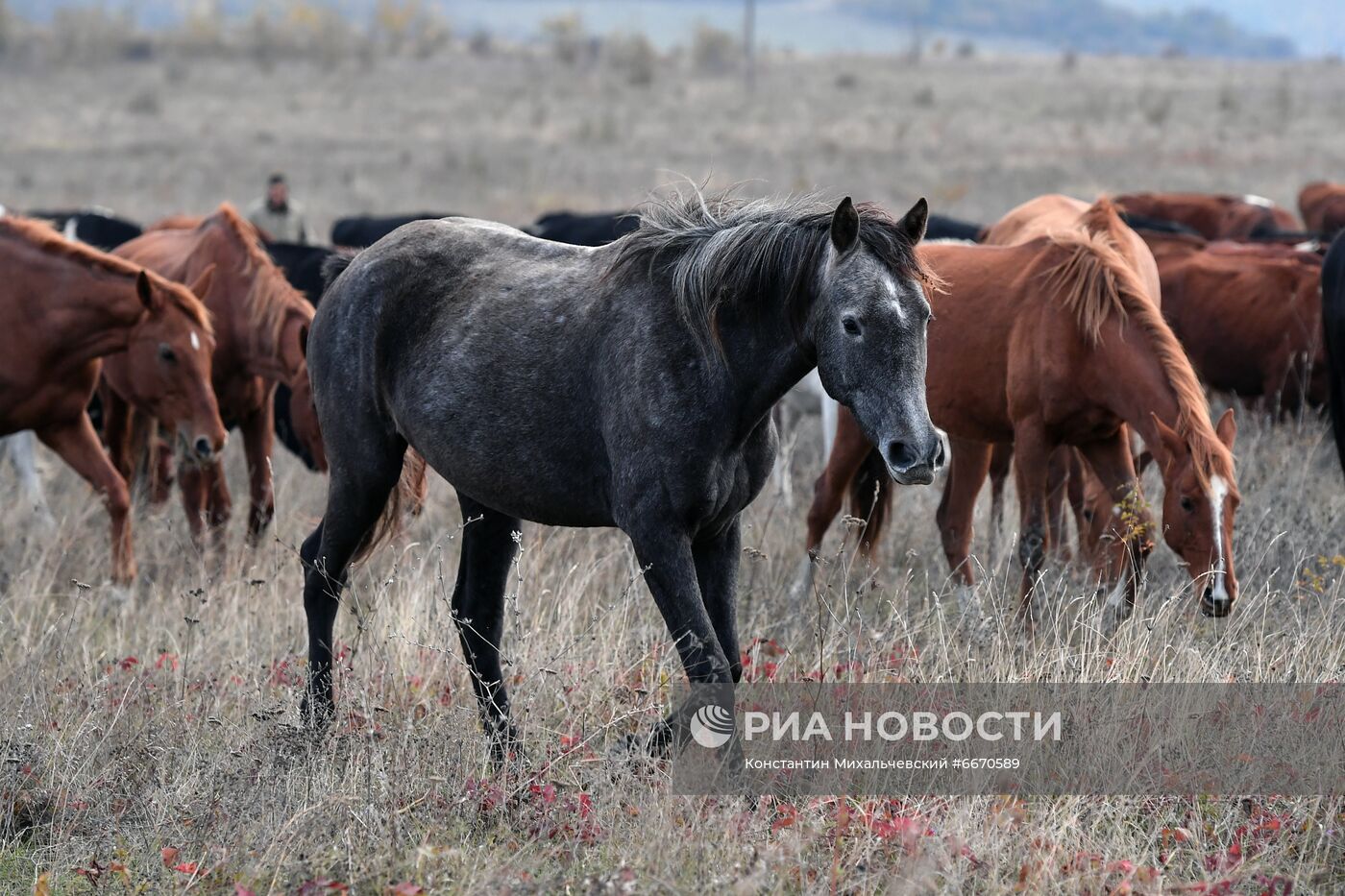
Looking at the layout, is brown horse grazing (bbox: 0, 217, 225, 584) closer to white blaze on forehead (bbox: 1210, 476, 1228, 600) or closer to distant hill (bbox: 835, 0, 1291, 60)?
white blaze on forehead (bbox: 1210, 476, 1228, 600)

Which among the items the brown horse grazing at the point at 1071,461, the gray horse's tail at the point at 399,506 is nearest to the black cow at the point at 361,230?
the brown horse grazing at the point at 1071,461

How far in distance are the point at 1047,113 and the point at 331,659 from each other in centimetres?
3808

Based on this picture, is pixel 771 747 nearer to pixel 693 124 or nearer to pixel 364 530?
pixel 364 530

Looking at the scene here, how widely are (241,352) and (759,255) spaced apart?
5.16 meters

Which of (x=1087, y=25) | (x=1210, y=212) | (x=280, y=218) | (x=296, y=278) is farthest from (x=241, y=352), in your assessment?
(x=1087, y=25)

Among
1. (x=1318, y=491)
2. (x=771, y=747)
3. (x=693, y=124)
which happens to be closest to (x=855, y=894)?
(x=771, y=747)

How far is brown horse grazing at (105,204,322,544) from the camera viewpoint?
821 cm

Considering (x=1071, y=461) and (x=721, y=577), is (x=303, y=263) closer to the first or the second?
(x=1071, y=461)

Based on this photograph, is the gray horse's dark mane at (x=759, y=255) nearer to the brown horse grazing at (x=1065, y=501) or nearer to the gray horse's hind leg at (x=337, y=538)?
the gray horse's hind leg at (x=337, y=538)

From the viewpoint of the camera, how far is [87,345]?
7.18 m

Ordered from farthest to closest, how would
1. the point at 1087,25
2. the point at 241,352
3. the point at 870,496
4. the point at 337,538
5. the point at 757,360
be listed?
1. the point at 1087,25
2. the point at 241,352
3. the point at 870,496
4. the point at 337,538
5. the point at 757,360

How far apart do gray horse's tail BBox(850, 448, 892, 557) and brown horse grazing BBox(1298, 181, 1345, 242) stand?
29.3 ft

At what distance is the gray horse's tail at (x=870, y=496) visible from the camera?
7.19 m

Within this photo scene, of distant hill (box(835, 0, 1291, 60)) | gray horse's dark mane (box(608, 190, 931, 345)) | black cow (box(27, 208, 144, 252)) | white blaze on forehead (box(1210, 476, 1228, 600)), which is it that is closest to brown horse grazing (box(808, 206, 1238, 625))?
white blaze on forehead (box(1210, 476, 1228, 600))
